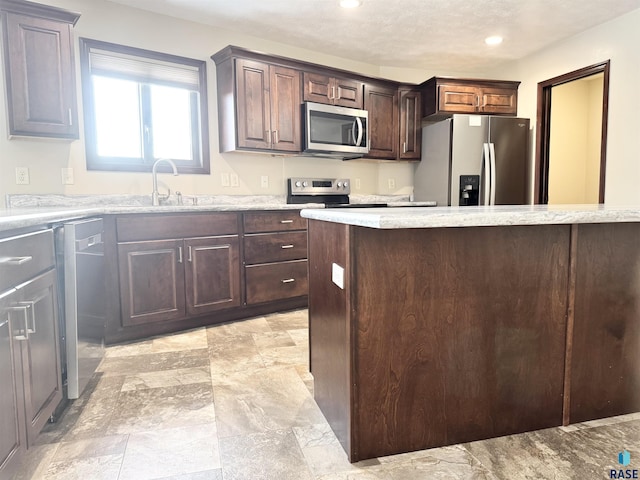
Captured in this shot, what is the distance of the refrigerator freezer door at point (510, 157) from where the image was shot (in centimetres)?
399

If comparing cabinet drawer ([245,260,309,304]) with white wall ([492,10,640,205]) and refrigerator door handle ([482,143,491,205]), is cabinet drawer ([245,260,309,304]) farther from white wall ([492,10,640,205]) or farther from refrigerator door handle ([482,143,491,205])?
white wall ([492,10,640,205])

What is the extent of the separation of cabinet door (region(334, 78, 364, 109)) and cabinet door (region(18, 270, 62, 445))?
9.67 ft

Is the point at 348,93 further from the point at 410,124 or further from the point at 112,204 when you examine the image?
the point at 112,204

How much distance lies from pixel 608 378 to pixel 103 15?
12.3ft

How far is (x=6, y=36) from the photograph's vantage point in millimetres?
2283

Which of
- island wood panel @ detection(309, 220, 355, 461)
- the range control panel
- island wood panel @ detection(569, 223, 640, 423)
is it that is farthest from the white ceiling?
island wood panel @ detection(569, 223, 640, 423)

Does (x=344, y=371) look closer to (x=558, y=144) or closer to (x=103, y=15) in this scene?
(x=103, y=15)

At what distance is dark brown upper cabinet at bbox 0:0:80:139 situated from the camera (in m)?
2.30

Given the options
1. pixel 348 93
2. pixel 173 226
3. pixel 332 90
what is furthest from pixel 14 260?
pixel 348 93

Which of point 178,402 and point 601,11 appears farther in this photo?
point 601,11

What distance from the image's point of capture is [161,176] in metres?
3.21

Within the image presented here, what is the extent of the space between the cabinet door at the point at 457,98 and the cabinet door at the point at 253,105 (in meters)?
1.88

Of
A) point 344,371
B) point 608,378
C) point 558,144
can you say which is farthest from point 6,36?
point 558,144

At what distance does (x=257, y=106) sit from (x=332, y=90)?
2.67 feet
